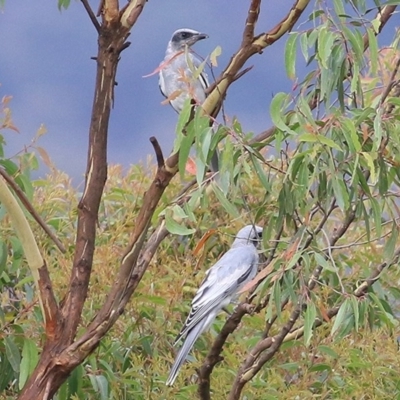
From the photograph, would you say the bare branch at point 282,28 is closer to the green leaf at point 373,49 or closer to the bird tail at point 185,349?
the green leaf at point 373,49

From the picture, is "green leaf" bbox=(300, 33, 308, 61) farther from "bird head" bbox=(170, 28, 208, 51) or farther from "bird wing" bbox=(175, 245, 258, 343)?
"bird head" bbox=(170, 28, 208, 51)

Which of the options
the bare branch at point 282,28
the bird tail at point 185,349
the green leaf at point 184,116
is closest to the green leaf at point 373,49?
the bare branch at point 282,28

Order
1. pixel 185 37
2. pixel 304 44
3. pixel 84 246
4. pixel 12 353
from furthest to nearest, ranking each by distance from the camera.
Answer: pixel 185 37, pixel 12 353, pixel 84 246, pixel 304 44

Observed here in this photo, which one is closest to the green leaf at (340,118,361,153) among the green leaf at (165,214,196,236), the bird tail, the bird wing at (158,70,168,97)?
the green leaf at (165,214,196,236)

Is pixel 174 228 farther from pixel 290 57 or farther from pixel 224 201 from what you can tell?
pixel 290 57

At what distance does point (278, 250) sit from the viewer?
6.86 feet

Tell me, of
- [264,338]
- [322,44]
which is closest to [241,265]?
[264,338]

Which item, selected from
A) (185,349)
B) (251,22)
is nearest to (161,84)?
(185,349)

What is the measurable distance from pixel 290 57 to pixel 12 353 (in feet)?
2.62

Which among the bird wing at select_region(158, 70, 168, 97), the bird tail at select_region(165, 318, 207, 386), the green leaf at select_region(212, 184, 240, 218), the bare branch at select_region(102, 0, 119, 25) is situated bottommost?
the bird tail at select_region(165, 318, 207, 386)

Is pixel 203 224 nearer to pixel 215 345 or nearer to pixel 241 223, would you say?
pixel 241 223

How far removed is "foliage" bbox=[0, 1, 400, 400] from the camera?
1640 millimetres

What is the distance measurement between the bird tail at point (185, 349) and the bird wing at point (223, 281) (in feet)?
0.03

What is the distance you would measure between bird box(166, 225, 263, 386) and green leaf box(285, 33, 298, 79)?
537 millimetres
